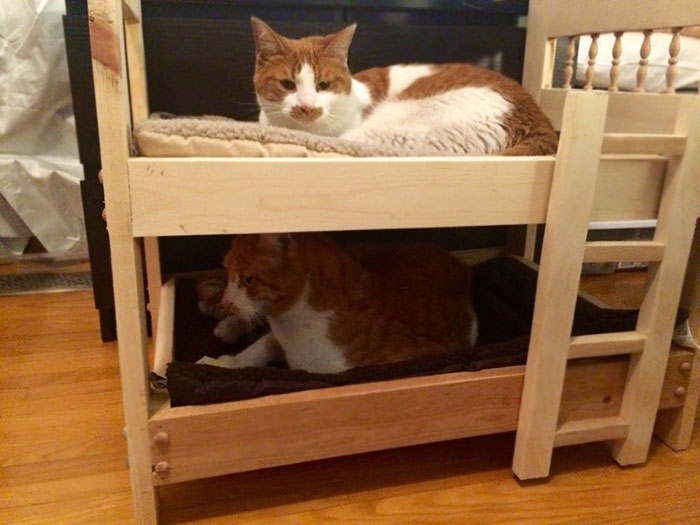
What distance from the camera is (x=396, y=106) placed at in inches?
49.5

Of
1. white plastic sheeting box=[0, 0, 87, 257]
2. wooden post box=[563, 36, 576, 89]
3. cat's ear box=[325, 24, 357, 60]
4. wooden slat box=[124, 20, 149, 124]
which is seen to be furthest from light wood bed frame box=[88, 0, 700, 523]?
white plastic sheeting box=[0, 0, 87, 257]

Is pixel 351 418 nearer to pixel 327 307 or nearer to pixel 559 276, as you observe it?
pixel 327 307

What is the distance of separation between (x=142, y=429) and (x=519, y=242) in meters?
1.28

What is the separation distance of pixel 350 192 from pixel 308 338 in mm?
377

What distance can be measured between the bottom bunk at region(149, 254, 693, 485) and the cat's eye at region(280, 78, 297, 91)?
1.87ft

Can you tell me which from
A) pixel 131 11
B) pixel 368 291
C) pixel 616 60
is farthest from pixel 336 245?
pixel 616 60

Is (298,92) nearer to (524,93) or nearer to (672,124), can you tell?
(524,93)

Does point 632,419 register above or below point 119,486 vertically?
above

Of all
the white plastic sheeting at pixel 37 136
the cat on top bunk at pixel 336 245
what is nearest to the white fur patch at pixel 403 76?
the cat on top bunk at pixel 336 245

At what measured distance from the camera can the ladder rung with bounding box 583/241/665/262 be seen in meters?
0.97

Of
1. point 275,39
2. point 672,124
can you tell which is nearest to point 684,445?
point 672,124

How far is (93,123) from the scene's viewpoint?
1412 mm

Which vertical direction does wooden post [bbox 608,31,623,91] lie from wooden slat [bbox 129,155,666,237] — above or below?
above

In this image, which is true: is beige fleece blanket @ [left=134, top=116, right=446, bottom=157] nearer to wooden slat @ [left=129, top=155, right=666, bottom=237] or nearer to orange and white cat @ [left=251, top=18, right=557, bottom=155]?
wooden slat @ [left=129, top=155, right=666, bottom=237]
